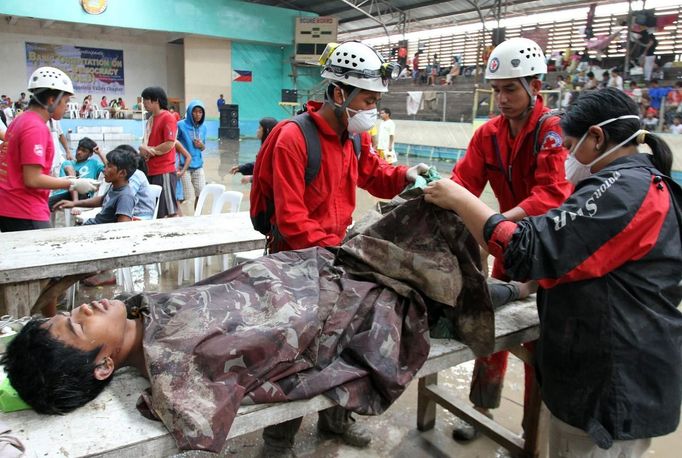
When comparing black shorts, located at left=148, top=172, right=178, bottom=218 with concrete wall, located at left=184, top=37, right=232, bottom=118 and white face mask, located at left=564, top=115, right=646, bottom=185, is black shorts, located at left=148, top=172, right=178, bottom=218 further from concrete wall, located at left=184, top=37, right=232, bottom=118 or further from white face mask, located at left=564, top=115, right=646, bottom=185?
concrete wall, located at left=184, top=37, right=232, bottom=118

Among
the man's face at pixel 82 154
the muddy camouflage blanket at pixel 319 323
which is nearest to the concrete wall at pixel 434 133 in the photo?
the man's face at pixel 82 154

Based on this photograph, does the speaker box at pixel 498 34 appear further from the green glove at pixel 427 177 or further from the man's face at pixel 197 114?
the green glove at pixel 427 177

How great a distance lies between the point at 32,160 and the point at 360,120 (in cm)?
229

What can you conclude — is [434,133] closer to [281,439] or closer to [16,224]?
[16,224]

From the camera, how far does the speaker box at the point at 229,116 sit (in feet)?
66.9

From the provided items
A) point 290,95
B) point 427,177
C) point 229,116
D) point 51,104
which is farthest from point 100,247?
point 229,116

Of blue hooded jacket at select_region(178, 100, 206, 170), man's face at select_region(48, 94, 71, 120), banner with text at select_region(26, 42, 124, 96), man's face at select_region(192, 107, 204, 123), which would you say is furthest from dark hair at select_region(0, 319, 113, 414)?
banner with text at select_region(26, 42, 124, 96)

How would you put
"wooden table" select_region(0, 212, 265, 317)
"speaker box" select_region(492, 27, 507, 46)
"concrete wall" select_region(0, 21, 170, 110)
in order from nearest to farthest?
"wooden table" select_region(0, 212, 265, 317) → "speaker box" select_region(492, 27, 507, 46) → "concrete wall" select_region(0, 21, 170, 110)

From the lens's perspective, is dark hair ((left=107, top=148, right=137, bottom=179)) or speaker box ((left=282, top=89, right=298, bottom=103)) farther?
speaker box ((left=282, top=89, right=298, bottom=103))

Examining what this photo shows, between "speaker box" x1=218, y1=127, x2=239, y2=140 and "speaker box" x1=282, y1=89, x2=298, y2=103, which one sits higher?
"speaker box" x1=282, y1=89, x2=298, y2=103

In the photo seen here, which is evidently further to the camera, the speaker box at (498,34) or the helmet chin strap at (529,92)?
the speaker box at (498,34)

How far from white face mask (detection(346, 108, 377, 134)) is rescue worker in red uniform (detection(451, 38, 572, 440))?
2.02 ft

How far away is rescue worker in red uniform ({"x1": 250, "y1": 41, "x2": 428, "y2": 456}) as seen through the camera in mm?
2238

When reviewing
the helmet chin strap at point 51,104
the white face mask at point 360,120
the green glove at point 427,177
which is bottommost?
the green glove at point 427,177
